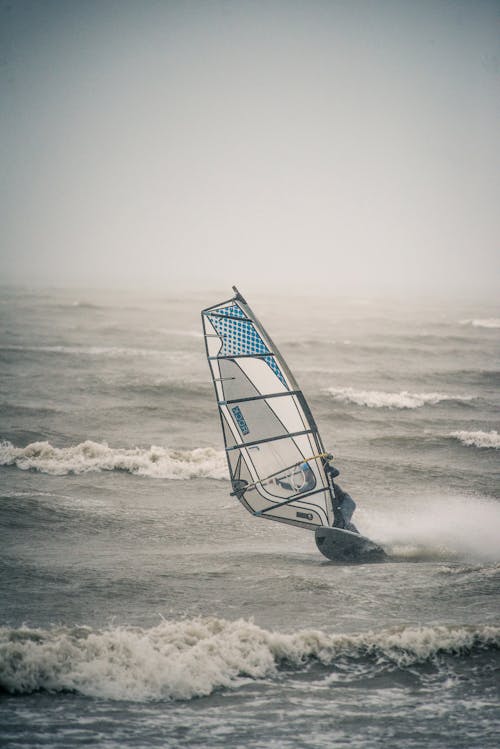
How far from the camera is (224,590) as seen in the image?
905 centimetres

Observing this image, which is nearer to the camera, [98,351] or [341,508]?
[341,508]

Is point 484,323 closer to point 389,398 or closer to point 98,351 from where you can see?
point 389,398

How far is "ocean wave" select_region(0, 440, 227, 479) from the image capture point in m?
15.9

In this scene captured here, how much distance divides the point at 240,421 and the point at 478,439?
11.2 meters

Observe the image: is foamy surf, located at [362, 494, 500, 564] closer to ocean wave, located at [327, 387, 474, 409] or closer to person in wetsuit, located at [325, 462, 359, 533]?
person in wetsuit, located at [325, 462, 359, 533]

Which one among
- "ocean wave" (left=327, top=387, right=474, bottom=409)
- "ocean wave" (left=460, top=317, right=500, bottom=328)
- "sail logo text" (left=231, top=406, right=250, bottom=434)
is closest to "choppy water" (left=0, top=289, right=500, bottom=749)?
"ocean wave" (left=327, top=387, right=474, bottom=409)

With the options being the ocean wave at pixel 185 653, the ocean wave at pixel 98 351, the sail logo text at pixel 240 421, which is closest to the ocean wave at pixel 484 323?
the ocean wave at pixel 98 351

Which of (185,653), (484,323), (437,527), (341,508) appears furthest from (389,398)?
(484,323)

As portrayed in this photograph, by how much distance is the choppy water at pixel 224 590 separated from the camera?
6.25 metres

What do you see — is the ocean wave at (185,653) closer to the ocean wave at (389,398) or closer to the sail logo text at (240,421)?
the sail logo text at (240,421)

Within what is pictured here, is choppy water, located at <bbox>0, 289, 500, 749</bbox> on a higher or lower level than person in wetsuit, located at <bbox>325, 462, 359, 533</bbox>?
lower

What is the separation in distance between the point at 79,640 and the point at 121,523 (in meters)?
5.10

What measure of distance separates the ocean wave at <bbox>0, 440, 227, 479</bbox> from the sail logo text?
571cm

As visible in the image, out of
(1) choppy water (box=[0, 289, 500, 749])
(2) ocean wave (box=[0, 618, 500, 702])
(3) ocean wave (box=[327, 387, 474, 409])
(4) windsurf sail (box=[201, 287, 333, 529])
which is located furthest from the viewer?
(3) ocean wave (box=[327, 387, 474, 409])
